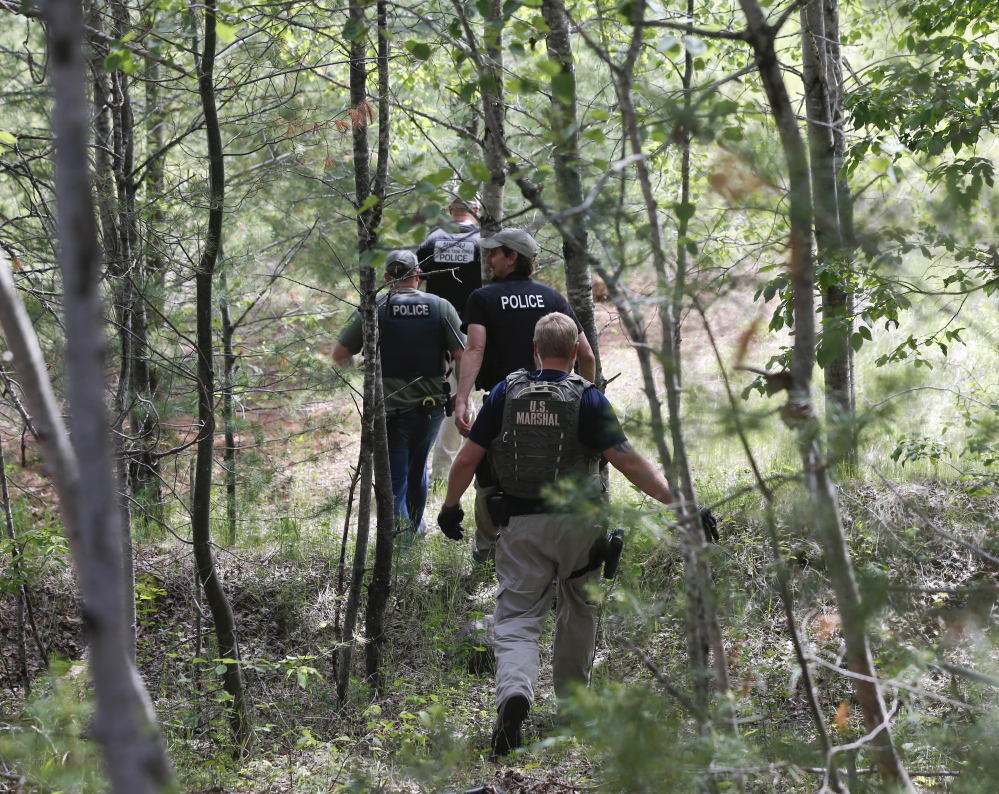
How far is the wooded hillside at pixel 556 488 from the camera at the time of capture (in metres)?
1.83

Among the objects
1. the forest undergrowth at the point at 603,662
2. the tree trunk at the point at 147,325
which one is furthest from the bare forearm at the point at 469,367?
the tree trunk at the point at 147,325

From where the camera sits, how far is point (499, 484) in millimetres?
4133

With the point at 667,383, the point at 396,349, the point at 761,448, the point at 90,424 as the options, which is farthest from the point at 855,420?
the point at 761,448

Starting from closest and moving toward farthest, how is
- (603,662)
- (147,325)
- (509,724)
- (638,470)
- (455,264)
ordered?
(509,724)
(638,470)
(603,662)
(147,325)
(455,264)

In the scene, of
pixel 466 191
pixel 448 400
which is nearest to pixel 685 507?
pixel 466 191

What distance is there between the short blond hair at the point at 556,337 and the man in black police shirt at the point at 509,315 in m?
1.29

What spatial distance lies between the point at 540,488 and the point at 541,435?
0.25 meters

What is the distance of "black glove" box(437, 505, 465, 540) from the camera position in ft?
13.7

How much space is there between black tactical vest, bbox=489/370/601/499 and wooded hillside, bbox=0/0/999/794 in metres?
0.63

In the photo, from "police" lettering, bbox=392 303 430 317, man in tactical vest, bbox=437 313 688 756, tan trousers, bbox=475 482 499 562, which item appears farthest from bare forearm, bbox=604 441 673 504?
"police" lettering, bbox=392 303 430 317

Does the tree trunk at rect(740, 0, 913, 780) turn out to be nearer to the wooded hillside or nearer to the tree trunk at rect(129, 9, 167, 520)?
the wooded hillside

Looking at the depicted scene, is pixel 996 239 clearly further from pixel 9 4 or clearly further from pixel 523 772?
pixel 9 4

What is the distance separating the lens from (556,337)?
391cm

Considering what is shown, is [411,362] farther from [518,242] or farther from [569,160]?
[569,160]
